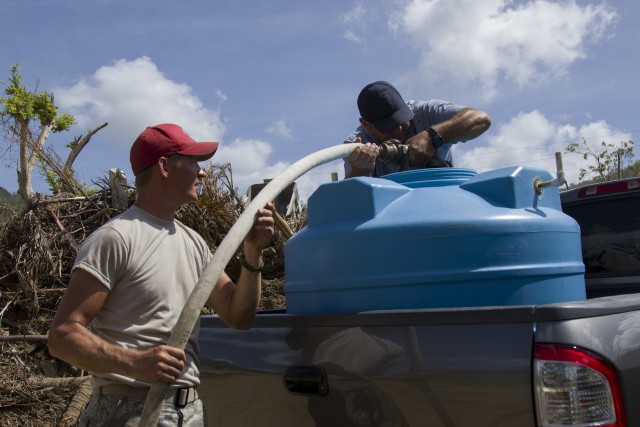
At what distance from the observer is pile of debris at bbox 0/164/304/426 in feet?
20.9

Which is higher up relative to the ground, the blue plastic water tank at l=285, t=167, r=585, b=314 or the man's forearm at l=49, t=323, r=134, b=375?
the blue plastic water tank at l=285, t=167, r=585, b=314

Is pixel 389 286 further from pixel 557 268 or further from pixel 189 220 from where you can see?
pixel 189 220

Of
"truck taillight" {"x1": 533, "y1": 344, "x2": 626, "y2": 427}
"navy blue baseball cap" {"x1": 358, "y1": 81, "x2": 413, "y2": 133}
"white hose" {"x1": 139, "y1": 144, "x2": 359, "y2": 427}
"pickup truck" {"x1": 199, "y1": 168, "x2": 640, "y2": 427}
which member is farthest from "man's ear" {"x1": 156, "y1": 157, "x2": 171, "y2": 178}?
"navy blue baseball cap" {"x1": 358, "y1": 81, "x2": 413, "y2": 133}

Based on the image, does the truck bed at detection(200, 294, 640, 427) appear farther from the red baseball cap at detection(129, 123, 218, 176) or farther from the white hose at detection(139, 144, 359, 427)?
the red baseball cap at detection(129, 123, 218, 176)

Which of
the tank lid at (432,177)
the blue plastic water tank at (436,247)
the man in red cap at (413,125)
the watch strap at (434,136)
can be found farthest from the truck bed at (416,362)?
the watch strap at (434,136)

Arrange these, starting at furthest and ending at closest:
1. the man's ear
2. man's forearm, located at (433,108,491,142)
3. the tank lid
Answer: man's forearm, located at (433,108,491,142) → the tank lid → the man's ear

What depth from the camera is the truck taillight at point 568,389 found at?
1.82m

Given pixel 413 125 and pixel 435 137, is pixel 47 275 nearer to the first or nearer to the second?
pixel 413 125

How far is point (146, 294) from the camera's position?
250 cm

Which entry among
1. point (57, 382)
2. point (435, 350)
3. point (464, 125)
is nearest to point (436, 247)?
point (435, 350)

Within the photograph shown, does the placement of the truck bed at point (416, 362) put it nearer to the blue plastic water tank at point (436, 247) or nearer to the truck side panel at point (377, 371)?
the truck side panel at point (377, 371)

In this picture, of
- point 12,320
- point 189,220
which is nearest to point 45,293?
point 12,320

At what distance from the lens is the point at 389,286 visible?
2.39m

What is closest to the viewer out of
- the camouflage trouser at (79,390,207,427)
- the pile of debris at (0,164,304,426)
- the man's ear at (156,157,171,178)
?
the camouflage trouser at (79,390,207,427)
